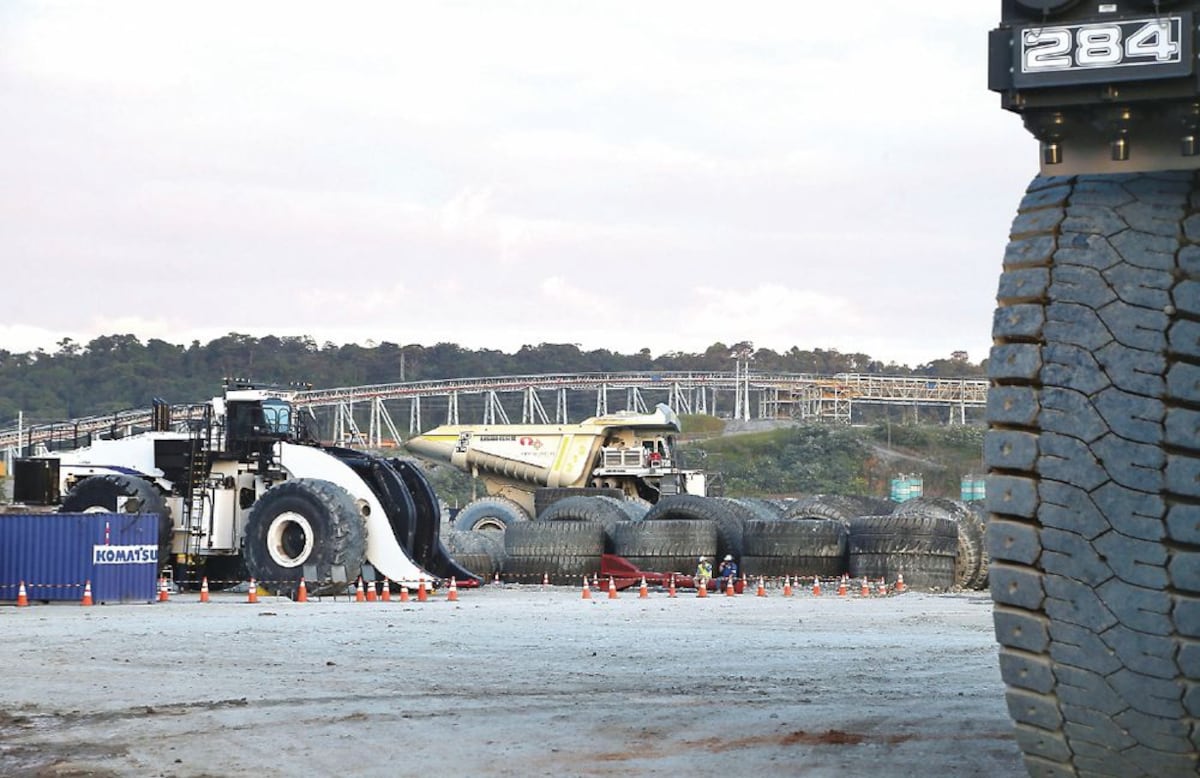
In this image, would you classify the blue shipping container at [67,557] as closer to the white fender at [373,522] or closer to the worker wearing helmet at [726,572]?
→ the white fender at [373,522]

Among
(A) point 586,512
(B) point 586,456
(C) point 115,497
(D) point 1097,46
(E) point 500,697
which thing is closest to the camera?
(D) point 1097,46

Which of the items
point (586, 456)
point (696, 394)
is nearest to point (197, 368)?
point (696, 394)

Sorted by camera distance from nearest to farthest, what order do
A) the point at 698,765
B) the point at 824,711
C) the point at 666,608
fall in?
the point at 698,765, the point at 824,711, the point at 666,608

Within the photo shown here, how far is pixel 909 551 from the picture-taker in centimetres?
3294

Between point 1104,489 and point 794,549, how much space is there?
28.1 metres

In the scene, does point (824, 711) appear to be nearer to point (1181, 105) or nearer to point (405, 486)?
point (1181, 105)

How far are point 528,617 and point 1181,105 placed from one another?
16.9 meters

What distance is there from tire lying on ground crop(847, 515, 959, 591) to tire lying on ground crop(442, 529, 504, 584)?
24.2 feet

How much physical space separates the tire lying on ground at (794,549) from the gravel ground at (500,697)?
38.8ft

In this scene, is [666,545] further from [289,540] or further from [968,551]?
[289,540]

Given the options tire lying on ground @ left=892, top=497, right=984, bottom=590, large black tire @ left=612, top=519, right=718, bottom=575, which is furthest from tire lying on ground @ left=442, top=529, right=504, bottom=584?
tire lying on ground @ left=892, top=497, right=984, bottom=590

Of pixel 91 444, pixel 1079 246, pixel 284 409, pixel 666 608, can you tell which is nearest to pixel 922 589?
pixel 666 608

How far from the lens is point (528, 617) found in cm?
2217

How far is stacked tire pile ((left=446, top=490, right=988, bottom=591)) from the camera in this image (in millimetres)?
32781
